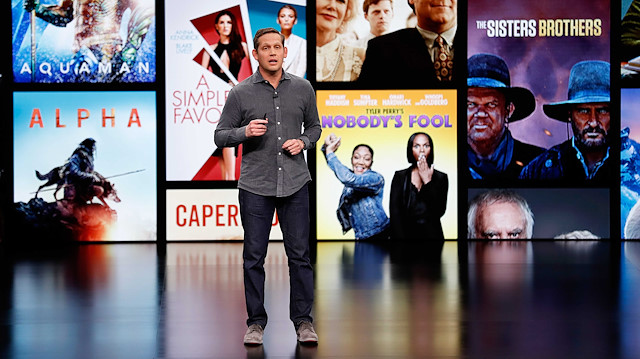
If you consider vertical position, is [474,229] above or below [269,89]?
below

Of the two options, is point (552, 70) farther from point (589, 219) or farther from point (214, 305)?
point (214, 305)

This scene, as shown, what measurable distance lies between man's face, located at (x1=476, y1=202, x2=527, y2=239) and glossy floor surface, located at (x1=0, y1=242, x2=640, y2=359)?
0.61m

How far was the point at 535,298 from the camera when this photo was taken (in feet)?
19.5

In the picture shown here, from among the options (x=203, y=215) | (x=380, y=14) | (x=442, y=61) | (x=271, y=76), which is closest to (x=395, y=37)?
(x=380, y=14)

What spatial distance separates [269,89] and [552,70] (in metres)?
5.33

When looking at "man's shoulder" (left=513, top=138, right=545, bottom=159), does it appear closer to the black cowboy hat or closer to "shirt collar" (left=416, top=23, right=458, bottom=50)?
the black cowboy hat

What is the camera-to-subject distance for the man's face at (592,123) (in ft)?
30.2

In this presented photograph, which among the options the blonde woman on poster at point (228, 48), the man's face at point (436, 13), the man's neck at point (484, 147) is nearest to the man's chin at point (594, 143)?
the man's neck at point (484, 147)

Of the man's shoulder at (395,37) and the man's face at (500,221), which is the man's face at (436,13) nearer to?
the man's shoulder at (395,37)

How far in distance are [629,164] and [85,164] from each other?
569cm

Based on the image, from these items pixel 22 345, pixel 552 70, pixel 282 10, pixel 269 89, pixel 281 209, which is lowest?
pixel 22 345

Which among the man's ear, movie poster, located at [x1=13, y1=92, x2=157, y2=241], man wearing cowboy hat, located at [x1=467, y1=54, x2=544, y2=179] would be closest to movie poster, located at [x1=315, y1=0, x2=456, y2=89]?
man wearing cowboy hat, located at [x1=467, y1=54, x2=544, y2=179]

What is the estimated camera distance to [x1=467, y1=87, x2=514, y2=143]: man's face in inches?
363

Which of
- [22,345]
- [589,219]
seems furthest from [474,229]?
[22,345]
